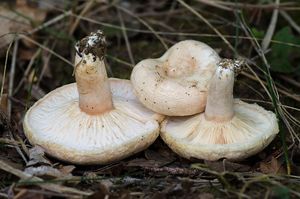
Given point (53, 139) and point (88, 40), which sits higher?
point (88, 40)

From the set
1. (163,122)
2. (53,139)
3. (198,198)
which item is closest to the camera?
(198,198)

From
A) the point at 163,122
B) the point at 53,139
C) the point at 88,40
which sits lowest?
the point at 53,139

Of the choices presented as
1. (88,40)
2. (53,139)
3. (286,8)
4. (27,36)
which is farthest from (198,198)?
(27,36)

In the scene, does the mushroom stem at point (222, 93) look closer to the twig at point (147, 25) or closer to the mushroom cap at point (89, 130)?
the mushroom cap at point (89, 130)

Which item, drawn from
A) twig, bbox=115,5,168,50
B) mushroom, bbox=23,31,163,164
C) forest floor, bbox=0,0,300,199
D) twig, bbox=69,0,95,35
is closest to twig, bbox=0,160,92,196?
forest floor, bbox=0,0,300,199

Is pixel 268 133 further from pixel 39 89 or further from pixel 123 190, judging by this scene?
pixel 39 89

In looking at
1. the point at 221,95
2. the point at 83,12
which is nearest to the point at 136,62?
the point at 83,12

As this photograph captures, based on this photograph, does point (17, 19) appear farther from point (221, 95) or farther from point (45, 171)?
point (221, 95)

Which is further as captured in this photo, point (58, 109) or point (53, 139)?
point (58, 109)
